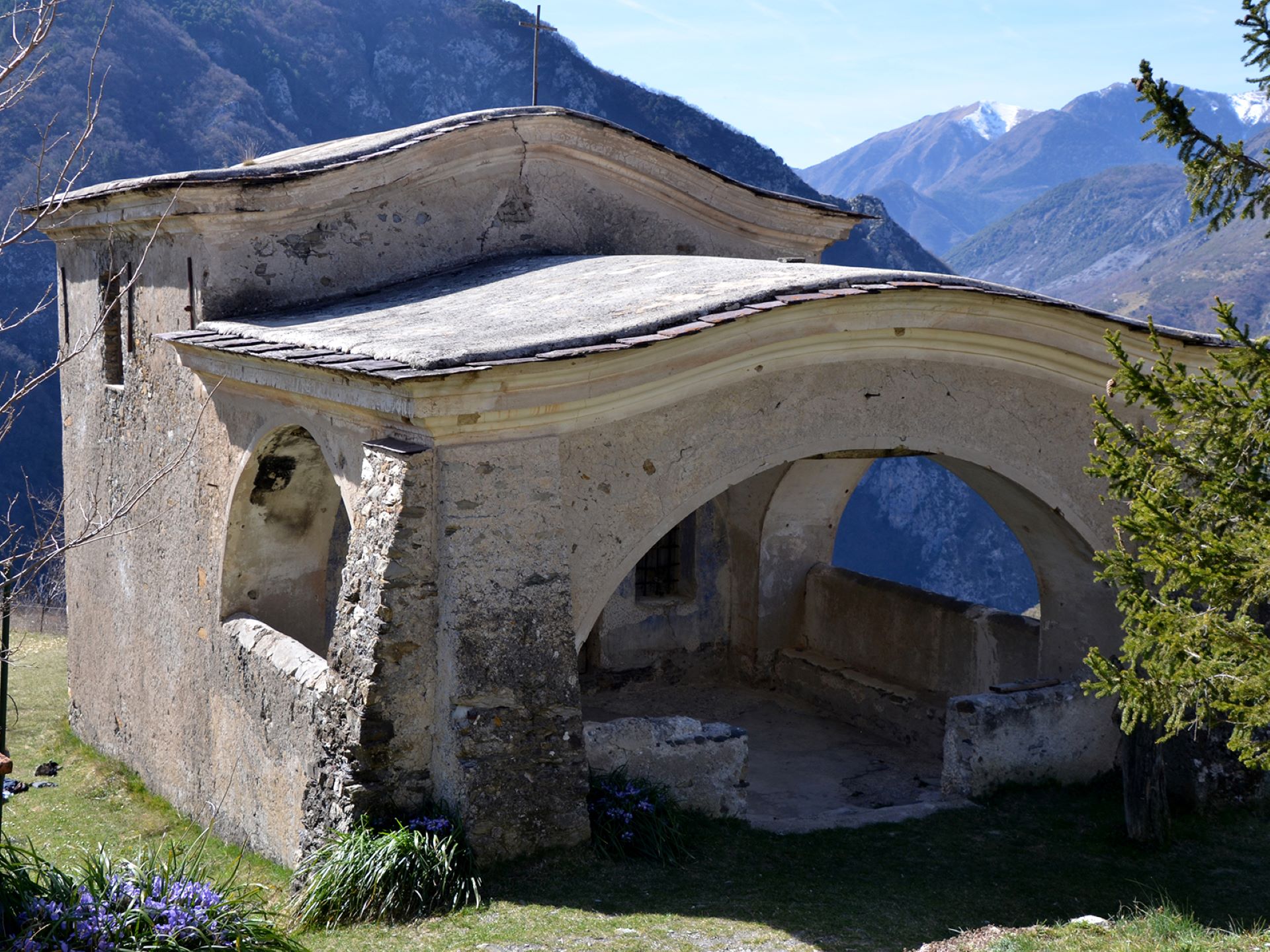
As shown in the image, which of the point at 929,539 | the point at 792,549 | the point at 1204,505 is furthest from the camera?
the point at 929,539

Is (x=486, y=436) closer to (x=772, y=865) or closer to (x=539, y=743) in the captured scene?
(x=539, y=743)

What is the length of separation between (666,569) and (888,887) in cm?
596

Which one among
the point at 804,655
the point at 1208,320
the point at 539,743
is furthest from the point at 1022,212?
the point at 539,743

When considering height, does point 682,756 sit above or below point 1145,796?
above

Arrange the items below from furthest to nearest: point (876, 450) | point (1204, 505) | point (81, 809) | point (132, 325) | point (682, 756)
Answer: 1. point (132, 325)
2. point (81, 809)
3. point (876, 450)
4. point (682, 756)
5. point (1204, 505)

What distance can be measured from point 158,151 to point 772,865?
4753 cm

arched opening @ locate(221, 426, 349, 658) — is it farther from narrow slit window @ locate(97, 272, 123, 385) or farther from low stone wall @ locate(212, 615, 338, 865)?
narrow slit window @ locate(97, 272, 123, 385)

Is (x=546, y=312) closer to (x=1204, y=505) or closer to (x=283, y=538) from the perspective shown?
(x=283, y=538)

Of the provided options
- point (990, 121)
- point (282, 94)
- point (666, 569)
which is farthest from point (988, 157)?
point (666, 569)

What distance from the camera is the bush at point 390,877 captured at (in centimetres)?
633

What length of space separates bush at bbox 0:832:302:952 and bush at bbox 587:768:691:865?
1877 millimetres

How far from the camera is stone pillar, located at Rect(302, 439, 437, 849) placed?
6.75 metres

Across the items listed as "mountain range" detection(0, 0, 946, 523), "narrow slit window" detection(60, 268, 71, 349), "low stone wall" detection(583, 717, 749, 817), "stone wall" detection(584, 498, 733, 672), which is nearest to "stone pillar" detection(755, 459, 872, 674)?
"stone wall" detection(584, 498, 733, 672)

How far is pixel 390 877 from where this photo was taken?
642cm
